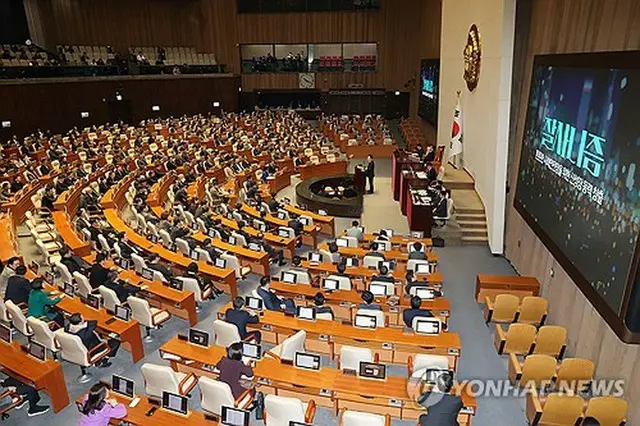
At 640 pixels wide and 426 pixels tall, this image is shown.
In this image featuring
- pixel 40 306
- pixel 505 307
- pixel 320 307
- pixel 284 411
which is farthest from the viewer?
pixel 505 307

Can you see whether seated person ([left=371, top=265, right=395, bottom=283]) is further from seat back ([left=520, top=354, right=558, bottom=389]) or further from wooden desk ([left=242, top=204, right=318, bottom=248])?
wooden desk ([left=242, top=204, right=318, bottom=248])

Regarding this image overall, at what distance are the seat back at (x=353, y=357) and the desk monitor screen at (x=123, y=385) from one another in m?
2.96

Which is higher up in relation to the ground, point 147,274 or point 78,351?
point 78,351

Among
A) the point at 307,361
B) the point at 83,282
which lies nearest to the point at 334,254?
the point at 307,361

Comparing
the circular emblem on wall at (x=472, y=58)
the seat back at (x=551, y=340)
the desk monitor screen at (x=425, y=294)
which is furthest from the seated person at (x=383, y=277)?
the circular emblem on wall at (x=472, y=58)

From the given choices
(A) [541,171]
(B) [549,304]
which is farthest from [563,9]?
(B) [549,304]

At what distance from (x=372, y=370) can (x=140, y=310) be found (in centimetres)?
460

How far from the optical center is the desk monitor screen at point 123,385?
21.0ft

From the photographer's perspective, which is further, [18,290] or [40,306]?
[18,290]

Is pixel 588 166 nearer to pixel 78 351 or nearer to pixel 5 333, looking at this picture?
pixel 78 351

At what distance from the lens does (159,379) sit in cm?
670

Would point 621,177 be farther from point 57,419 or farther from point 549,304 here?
point 57,419

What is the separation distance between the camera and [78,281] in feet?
32.9

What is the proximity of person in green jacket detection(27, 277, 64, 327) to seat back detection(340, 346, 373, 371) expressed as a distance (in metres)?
5.24
